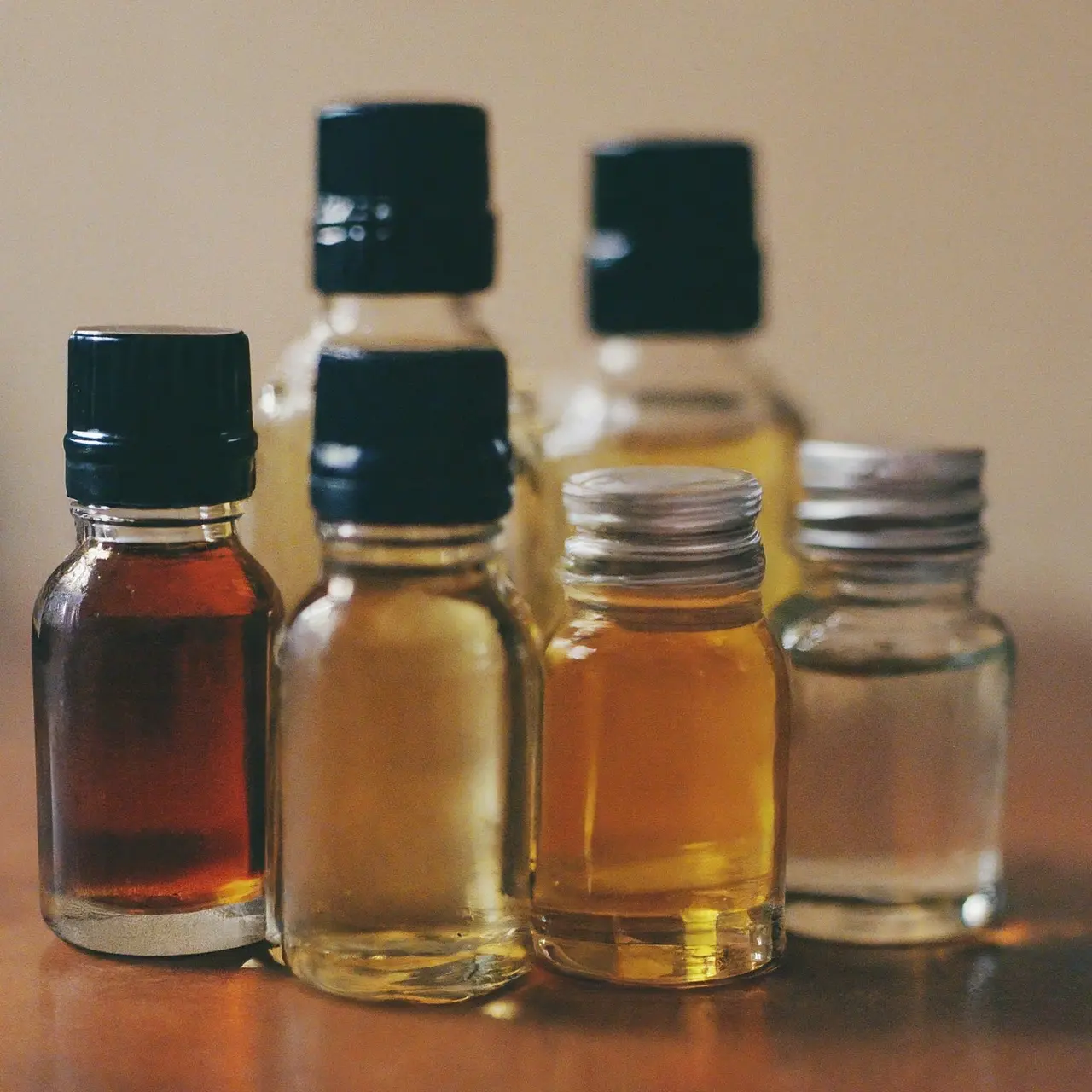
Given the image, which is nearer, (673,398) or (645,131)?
(673,398)

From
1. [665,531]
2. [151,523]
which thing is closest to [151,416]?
[151,523]

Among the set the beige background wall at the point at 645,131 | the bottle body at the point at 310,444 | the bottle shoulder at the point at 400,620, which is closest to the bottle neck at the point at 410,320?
the bottle body at the point at 310,444

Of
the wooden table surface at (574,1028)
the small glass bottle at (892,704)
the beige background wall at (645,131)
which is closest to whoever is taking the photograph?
the wooden table surface at (574,1028)

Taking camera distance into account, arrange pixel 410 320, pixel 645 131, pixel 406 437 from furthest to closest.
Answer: pixel 645 131 < pixel 410 320 < pixel 406 437

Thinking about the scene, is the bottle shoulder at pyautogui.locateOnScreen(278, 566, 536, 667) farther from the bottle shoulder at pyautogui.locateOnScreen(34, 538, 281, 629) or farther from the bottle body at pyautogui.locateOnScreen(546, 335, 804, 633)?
the bottle body at pyautogui.locateOnScreen(546, 335, 804, 633)

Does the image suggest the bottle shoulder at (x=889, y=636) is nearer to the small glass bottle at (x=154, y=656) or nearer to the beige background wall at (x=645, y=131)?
the small glass bottle at (x=154, y=656)

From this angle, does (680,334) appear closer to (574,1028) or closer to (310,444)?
(310,444)
